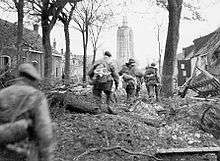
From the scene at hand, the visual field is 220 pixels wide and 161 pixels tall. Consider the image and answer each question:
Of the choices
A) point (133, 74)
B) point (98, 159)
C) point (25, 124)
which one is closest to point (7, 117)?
point (25, 124)

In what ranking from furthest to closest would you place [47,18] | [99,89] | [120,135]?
[47,18] < [99,89] < [120,135]

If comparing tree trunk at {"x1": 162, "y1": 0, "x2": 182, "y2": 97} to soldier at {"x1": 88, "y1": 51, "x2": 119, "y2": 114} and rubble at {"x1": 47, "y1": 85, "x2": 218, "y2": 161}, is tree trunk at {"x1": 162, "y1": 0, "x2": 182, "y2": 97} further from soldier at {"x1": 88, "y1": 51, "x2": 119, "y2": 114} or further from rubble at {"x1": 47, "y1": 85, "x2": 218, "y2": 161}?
soldier at {"x1": 88, "y1": 51, "x2": 119, "y2": 114}

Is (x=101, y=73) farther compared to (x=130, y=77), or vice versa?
(x=130, y=77)

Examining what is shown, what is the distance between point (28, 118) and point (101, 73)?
6856 mm

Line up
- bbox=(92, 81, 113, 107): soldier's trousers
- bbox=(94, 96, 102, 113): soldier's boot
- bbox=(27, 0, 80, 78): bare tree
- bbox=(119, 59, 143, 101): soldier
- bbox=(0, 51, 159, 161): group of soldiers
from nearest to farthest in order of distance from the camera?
bbox=(0, 51, 159, 161): group of soldiers → bbox=(94, 96, 102, 113): soldier's boot → bbox=(92, 81, 113, 107): soldier's trousers → bbox=(119, 59, 143, 101): soldier → bbox=(27, 0, 80, 78): bare tree

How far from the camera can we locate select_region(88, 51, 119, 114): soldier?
10656 mm

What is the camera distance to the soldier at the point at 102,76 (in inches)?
420

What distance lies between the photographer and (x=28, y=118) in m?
3.80

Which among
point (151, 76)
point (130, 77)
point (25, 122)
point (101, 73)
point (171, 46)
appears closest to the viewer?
point (25, 122)

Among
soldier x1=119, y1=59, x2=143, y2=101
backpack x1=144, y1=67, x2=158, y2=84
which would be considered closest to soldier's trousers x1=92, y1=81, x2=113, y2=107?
soldier x1=119, y1=59, x2=143, y2=101

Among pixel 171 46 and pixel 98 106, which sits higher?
pixel 171 46

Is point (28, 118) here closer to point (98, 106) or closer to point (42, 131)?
point (42, 131)

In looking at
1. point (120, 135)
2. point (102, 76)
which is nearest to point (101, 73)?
point (102, 76)

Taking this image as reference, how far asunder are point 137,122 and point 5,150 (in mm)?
6380
